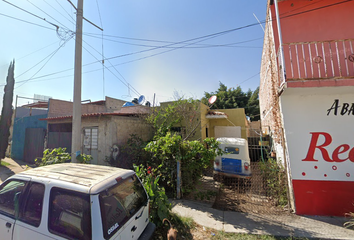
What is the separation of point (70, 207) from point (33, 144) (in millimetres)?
11910

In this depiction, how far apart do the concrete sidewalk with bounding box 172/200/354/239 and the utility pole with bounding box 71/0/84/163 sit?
12.2 ft

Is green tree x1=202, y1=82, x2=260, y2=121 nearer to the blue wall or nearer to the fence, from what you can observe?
the fence

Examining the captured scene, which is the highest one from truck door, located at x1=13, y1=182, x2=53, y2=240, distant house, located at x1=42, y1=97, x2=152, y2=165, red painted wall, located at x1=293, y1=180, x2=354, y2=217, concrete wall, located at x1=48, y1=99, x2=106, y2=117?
concrete wall, located at x1=48, y1=99, x2=106, y2=117

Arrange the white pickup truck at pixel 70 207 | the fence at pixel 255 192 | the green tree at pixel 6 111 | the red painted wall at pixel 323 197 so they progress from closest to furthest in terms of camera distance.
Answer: the white pickup truck at pixel 70 207 < the red painted wall at pixel 323 197 < the fence at pixel 255 192 < the green tree at pixel 6 111

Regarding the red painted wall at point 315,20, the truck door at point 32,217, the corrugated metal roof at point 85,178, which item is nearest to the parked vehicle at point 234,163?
the red painted wall at point 315,20

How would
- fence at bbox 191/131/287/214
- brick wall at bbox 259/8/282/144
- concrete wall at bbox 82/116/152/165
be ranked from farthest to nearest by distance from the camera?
concrete wall at bbox 82/116/152/165 → brick wall at bbox 259/8/282/144 → fence at bbox 191/131/287/214

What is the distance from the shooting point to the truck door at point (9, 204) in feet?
6.84

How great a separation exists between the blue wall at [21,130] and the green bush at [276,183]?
14317 mm

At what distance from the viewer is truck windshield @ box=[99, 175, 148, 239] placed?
1847mm

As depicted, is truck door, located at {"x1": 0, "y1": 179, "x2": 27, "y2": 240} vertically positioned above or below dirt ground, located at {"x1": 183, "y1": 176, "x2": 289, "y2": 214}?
above

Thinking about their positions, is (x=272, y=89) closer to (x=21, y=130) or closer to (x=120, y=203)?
(x=120, y=203)

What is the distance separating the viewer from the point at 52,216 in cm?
189

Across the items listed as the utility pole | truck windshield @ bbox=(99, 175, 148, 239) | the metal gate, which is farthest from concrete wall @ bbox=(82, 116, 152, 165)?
truck windshield @ bbox=(99, 175, 148, 239)

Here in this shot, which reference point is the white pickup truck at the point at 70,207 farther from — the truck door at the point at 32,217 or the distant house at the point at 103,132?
the distant house at the point at 103,132
